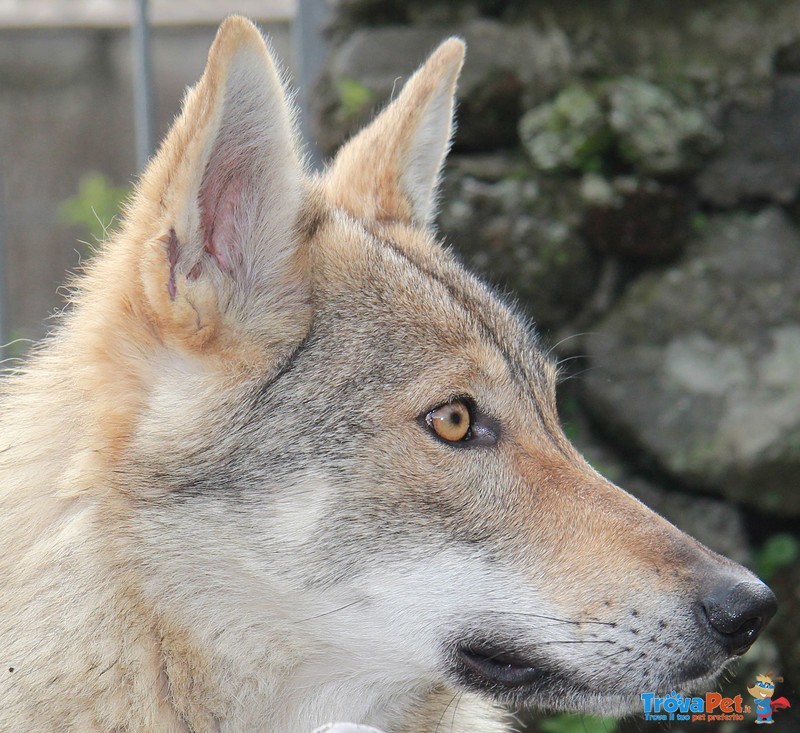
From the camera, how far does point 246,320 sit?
2658 mm

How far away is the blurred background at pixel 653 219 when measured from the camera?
4.71m

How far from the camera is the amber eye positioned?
8.70 ft

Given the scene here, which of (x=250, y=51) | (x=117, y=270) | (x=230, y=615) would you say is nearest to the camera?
(x=250, y=51)

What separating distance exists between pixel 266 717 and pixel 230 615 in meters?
0.30

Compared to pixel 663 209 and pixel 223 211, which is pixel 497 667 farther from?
pixel 663 209

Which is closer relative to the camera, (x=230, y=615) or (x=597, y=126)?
(x=230, y=615)

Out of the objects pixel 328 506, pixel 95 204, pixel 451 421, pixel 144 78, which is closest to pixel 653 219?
pixel 451 421

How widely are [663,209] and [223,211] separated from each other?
109 inches

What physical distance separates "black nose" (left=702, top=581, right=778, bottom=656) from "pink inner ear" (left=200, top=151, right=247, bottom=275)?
1493 mm

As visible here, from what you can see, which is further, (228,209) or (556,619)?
(228,209)

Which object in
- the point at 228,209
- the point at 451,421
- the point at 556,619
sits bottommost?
the point at 556,619

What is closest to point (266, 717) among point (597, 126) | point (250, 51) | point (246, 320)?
point (246, 320)

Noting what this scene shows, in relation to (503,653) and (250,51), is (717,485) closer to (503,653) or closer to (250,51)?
(503,653)

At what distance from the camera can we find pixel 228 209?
8.73 feet
